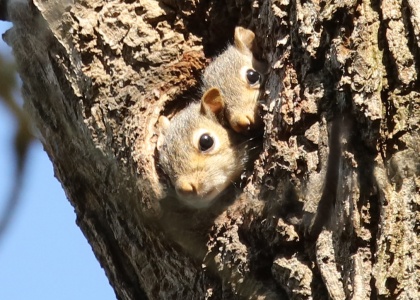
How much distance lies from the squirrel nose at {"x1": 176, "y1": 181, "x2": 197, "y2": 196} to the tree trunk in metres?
0.06

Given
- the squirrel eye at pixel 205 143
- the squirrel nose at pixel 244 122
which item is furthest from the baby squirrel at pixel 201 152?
the squirrel nose at pixel 244 122

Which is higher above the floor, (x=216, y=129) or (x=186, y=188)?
(x=216, y=129)

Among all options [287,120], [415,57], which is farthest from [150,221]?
[415,57]

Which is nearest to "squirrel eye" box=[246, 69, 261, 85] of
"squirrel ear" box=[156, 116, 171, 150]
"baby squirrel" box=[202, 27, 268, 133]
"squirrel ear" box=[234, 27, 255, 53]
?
"baby squirrel" box=[202, 27, 268, 133]

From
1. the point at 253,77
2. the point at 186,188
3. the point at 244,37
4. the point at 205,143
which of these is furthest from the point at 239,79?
the point at 186,188

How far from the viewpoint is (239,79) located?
4.03m

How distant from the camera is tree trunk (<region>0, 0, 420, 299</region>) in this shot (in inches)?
107

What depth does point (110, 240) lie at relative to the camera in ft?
12.6

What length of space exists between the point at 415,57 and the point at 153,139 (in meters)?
1.51

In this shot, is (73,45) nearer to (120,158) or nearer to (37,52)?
(37,52)

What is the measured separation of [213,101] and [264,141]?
65 cm

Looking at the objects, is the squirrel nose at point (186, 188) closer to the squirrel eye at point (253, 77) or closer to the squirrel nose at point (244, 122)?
the squirrel nose at point (244, 122)

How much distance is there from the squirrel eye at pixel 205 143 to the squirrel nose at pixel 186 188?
12.9 inches

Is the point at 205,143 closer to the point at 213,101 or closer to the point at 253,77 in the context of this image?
the point at 213,101
